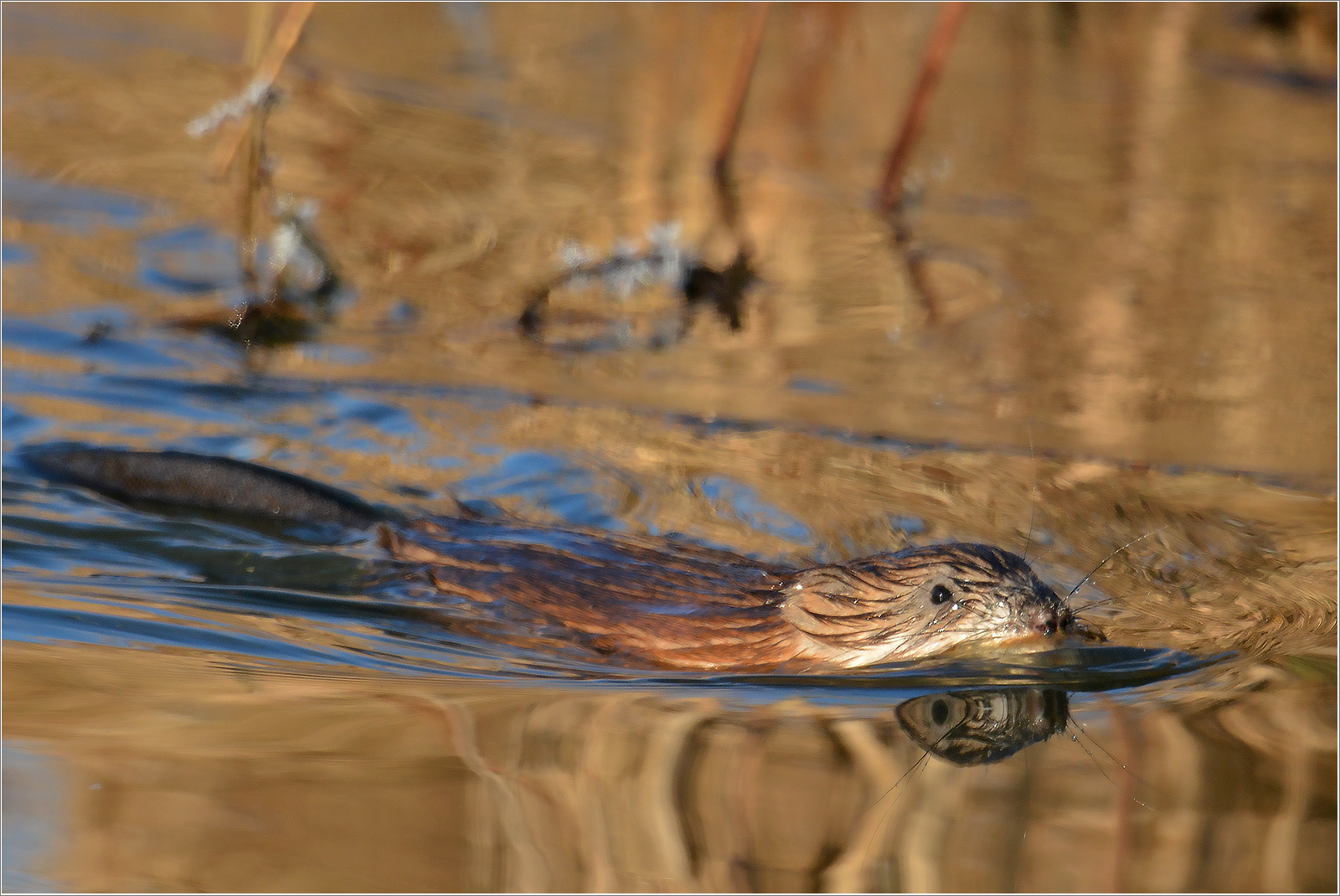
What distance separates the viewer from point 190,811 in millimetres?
2613

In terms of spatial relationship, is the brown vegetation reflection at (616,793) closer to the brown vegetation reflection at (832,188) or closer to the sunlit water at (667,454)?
the sunlit water at (667,454)

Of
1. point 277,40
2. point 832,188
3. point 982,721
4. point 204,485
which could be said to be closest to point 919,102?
point 832,188

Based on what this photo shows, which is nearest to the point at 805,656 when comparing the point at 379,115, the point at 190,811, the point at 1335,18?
the point at 190,811

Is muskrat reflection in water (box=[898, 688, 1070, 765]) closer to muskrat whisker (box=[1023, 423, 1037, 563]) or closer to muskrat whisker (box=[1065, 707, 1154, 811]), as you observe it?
muskrat whisker (box=[1065, 707, 1154, 811])

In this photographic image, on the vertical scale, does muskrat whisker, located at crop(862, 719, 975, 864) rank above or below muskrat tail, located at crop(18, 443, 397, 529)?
below

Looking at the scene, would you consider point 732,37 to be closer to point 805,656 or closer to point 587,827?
point 805,656

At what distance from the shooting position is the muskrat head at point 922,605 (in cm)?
341

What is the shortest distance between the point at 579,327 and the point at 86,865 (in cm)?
346

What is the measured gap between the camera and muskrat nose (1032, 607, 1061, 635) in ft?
11.1

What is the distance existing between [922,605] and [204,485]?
190 centimetres

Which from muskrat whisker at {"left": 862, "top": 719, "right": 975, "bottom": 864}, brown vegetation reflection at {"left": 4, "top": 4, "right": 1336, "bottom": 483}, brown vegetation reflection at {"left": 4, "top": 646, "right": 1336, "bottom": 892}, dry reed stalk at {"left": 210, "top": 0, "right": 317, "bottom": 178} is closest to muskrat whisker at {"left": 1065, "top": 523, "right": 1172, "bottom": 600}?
brown vegetation reflection at {"left": 4, "top": 4, "right": 1336, "bottom": 483}

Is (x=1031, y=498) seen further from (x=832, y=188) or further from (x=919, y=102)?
(x=832, y=188)

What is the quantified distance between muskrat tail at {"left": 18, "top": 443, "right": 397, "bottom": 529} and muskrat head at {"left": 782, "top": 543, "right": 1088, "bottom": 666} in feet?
4.28

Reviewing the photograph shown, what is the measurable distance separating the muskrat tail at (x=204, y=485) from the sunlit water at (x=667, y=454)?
7 cm
